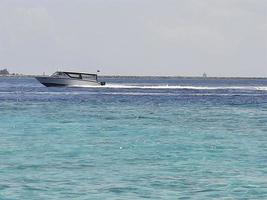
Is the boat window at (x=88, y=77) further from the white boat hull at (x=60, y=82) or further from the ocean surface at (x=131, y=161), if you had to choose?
the ocean surface at (x=131, y=161)

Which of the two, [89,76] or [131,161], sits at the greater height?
[89,76]

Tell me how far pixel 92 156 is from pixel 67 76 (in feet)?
333

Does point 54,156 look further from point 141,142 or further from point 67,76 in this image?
point 67,76

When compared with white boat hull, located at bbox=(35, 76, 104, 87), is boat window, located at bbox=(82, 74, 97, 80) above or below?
above

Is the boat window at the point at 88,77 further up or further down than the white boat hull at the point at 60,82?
further up

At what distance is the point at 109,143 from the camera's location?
30.6 metres

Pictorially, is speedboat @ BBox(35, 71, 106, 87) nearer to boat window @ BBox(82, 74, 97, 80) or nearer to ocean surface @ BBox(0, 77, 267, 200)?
boat window @ BBox(82, 74, 97, 80)

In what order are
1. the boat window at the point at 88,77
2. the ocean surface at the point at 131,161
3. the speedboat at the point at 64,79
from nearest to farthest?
the ocean surface at the point at 131,161, the speedboat at the point at 64,79, the boat window at the point at 88,77

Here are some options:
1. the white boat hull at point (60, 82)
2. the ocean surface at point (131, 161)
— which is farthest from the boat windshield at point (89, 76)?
the ocean surface at point (131, 161)

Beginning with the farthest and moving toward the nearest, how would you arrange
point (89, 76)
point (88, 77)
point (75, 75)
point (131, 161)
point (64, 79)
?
point (89, 76), point (88, 77), point (75, 75), point (64, 79), point (131, 161)

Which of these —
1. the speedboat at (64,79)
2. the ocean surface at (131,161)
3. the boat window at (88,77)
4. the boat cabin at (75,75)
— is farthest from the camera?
the boat window at (88,77)

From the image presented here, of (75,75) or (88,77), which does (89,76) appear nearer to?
(88,77)

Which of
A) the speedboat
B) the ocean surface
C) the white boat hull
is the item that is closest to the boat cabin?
the speedboat

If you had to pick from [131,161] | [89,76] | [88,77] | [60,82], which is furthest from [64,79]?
[131,161]
